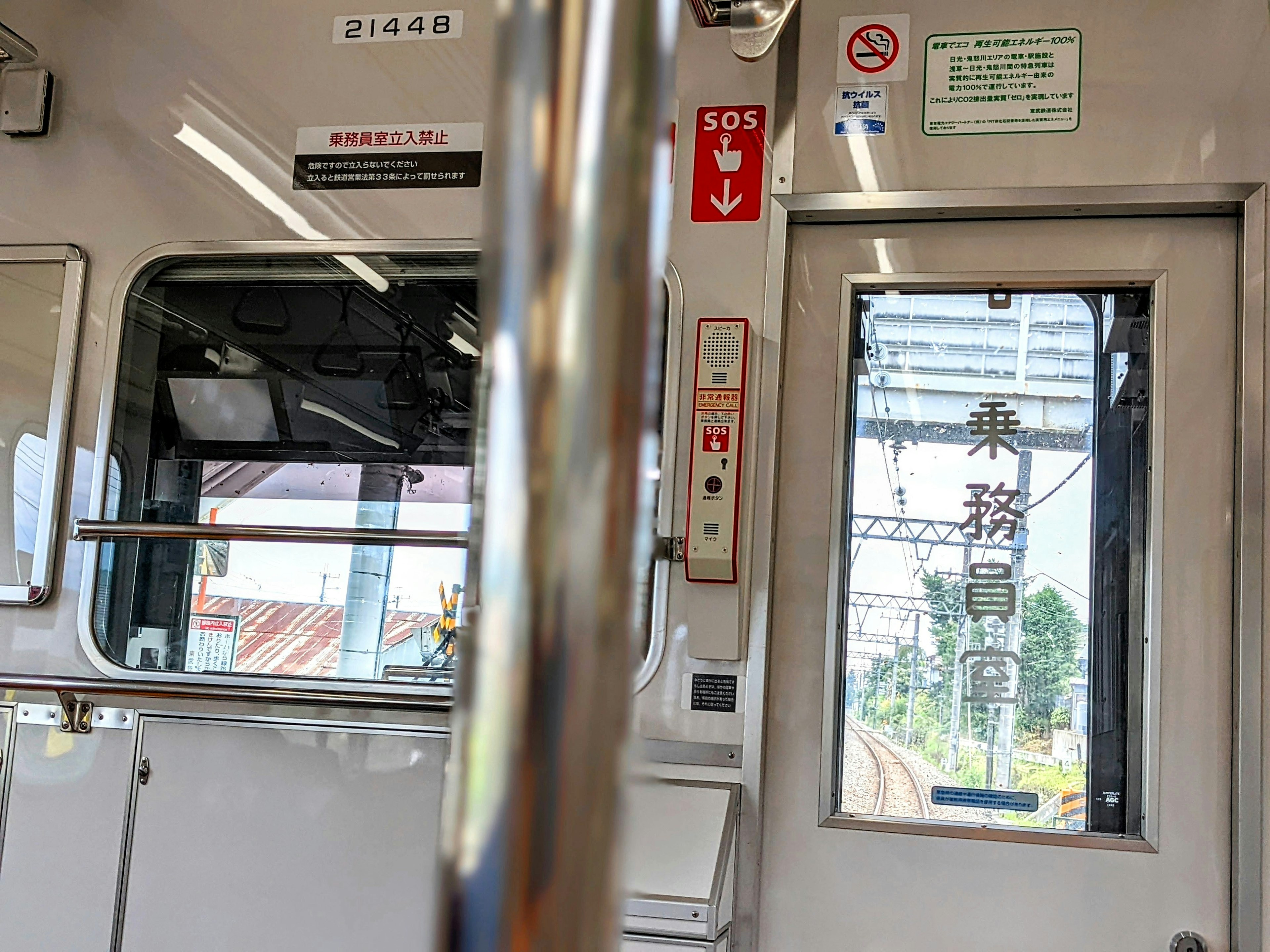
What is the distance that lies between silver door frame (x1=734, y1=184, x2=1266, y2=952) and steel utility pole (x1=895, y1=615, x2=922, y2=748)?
340 mm

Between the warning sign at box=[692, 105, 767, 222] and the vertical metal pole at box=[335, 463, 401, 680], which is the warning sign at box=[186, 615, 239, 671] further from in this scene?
the warning sign at box=[692, 105, 767, 222]

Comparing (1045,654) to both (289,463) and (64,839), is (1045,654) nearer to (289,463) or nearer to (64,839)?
(289,463)

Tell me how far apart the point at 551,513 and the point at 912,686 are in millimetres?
2941

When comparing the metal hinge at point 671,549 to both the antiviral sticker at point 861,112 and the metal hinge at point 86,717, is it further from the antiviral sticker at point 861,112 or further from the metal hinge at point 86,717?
the metal hinge at point 86,717

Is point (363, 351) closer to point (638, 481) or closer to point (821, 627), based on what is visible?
point (821, 627)

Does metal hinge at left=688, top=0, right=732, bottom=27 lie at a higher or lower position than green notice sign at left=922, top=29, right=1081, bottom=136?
higher

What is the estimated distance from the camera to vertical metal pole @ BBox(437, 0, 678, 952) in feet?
0.40

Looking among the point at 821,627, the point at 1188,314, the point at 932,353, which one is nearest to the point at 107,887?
the point at 821,627

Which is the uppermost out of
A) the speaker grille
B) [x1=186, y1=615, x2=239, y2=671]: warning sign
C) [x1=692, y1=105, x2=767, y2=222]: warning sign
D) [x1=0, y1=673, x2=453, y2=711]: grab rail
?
[x1=692, y1=105, x2=767, y2=222]: warning sign

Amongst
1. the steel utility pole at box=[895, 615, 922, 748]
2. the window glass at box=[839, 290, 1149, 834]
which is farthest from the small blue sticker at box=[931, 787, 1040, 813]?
the steel utility pole at box=[895, 615, 922, 748]

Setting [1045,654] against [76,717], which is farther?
[76,717]

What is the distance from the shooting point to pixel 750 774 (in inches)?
115

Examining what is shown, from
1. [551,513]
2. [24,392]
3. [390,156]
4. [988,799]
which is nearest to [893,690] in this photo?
[988,799]

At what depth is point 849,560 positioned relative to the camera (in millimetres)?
3021
